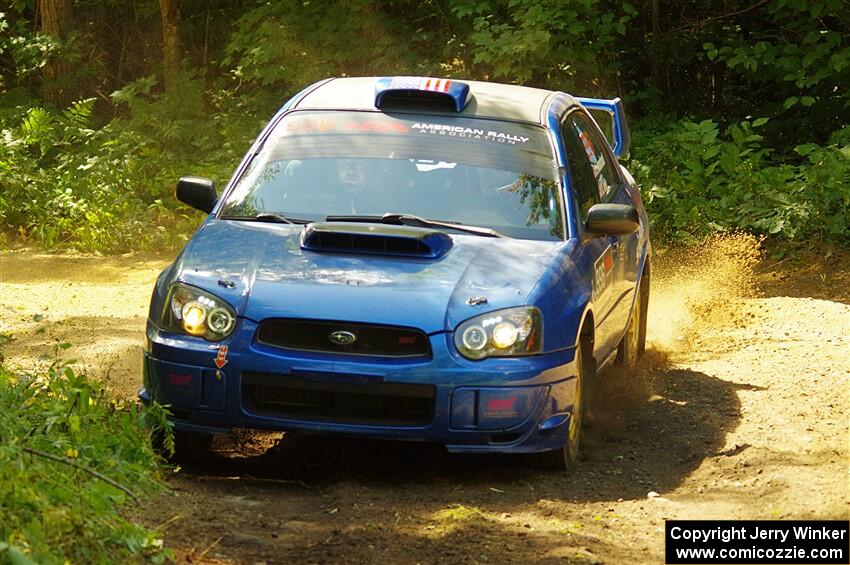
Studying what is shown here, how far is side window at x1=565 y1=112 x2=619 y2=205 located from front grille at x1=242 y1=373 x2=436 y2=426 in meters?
2.44

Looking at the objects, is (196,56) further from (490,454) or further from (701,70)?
(490,454)

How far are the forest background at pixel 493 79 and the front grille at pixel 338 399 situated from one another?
24.1 ft

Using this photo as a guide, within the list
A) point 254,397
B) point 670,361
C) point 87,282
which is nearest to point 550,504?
point 254,397

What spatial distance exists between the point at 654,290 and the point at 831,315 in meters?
2.06

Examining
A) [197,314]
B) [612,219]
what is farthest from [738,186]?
[197,314]

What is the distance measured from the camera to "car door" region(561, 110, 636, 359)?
23.3 ft

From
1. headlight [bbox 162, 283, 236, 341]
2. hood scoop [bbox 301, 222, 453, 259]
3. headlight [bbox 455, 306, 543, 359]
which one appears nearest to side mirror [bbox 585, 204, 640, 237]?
hood scoop [bbox 301, 222, 453, 259]

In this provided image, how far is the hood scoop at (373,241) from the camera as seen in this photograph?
6316 mm

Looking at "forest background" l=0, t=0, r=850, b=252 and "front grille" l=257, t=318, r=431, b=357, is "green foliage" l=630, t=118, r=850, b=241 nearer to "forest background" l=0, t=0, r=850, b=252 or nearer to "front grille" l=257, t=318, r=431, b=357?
"forest background" l=0, t=0, r=850, b=252

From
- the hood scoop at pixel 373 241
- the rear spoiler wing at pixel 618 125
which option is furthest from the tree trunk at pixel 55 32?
the hood scoop at pixel 373 241

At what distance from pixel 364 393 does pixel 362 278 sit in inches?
21.0

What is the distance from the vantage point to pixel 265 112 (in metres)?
15.8

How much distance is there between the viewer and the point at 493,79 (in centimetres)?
1545

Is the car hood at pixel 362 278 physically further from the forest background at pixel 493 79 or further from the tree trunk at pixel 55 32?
the tree trunk at pixel 55 32
